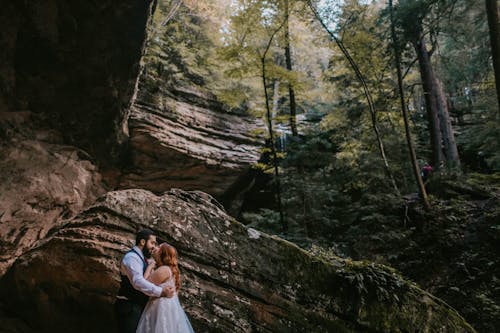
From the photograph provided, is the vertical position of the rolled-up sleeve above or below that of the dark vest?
above

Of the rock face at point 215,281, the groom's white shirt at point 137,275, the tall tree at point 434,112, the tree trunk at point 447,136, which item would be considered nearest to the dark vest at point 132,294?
the groom's white shirt at point 137,275

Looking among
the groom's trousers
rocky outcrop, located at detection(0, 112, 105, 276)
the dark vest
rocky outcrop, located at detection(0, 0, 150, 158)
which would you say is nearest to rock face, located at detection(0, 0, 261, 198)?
rocky outcrop, located at detection(0, 0, 150, 158)

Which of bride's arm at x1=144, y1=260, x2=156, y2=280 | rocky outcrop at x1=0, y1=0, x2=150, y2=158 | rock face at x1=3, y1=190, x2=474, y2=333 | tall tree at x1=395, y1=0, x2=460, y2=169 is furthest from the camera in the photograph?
tall tree at x1=395, y1=0, x2=460, y2=169

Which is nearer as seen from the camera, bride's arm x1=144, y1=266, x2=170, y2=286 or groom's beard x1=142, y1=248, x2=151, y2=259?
bride's arm x1=144, y1=266, x2=170, y2=286

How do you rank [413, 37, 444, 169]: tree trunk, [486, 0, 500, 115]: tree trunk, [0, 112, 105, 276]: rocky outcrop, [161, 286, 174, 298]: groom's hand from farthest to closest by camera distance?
[413, 37, 444, 169]: tree trunk, [0, 112, 105, 276]: rocky outcrop, [486, 0, 500, 115]: tree trunk, [161, 286, 174, 298]: groom's hand

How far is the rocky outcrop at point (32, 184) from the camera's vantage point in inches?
338

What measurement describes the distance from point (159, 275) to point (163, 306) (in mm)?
309

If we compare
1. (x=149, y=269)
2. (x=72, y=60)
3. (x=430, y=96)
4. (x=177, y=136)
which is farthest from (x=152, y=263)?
(x=430, y=96)

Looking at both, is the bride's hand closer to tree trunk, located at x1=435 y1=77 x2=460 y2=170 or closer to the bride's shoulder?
the bride's shoulder

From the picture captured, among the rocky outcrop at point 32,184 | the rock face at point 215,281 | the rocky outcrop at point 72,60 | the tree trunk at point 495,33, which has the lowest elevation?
the rock face at point 215,281

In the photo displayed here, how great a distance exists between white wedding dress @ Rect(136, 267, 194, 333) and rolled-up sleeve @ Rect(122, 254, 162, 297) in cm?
14

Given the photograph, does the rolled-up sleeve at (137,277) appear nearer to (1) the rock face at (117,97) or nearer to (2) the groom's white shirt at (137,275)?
(2) the groom's white shirt at (137,275)

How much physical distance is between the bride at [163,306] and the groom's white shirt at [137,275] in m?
0.12

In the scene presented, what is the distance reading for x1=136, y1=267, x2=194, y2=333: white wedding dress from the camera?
314 centimetres
